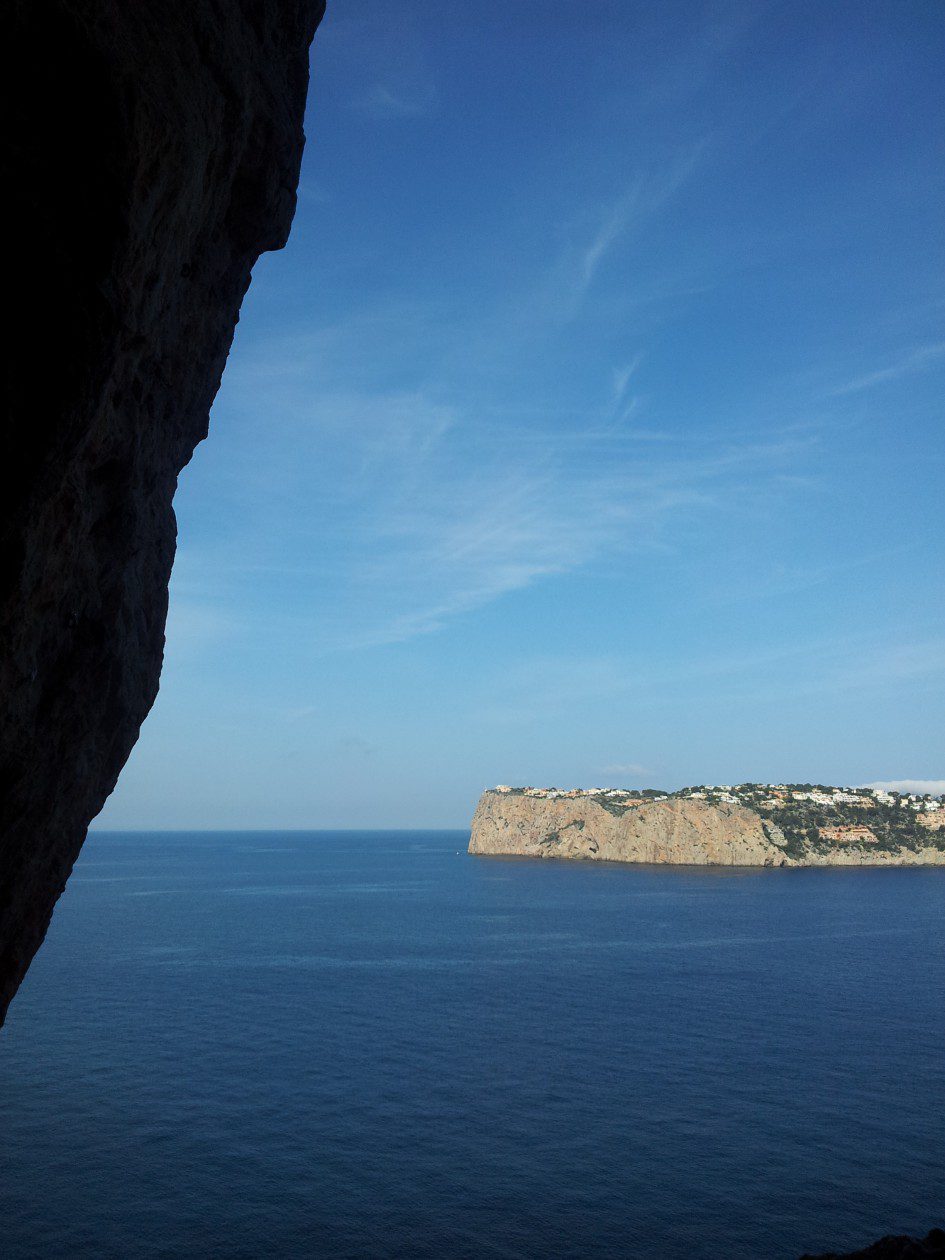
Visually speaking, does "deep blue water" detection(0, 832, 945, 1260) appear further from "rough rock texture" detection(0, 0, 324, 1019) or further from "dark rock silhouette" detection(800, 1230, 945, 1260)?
"rough rock texture" detection(0, 0, 324, 1019)

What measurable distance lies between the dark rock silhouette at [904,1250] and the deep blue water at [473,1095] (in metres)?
10.5

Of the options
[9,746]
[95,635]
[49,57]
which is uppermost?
[49,57]

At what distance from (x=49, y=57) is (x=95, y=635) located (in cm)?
744

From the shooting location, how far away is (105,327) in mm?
10000

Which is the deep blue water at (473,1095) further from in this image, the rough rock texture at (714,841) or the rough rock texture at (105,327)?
the rough rock texture at (714,841)

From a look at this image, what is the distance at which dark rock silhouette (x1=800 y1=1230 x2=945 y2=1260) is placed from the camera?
1662 centimetres

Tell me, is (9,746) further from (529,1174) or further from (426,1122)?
(426,1122)

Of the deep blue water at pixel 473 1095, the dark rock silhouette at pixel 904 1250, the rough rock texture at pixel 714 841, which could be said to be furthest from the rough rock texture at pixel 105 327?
the rough rock texture at pixel 714 841

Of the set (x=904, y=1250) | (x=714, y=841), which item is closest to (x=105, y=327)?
(x=904, y=1250)

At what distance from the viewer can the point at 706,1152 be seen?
113 ft

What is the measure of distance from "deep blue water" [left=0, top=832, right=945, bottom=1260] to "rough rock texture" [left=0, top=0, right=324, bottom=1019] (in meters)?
21.7

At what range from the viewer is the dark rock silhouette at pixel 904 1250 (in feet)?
54.5

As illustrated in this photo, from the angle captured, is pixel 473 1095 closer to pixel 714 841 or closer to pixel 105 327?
pixel 105 327

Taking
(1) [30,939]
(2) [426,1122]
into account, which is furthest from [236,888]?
(1) [30,939]
